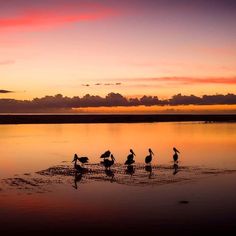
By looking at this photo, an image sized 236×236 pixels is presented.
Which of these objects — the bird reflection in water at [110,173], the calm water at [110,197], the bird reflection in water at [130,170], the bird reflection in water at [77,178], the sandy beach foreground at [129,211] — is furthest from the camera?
the bird reflection in water at [130,170]

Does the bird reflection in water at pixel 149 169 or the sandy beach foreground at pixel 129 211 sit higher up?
the sandy beach foreground at pixel 129 211

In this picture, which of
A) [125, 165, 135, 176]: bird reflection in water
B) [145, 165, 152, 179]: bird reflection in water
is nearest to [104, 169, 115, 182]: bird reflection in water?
[125, 165, 135, 176]: bird reflection in water

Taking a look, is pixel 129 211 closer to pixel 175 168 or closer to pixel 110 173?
pixel 110 173

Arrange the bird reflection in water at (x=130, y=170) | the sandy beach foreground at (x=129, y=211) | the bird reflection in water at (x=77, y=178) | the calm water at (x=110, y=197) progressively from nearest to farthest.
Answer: the sandy beach foreground at (x=129, y=211) → the calm water at (x=110, y=197) → the bird reflection in water at (x=77, y=178) → the bird reflection in water at (x=130, y=170)

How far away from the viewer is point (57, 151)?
95.8 ft

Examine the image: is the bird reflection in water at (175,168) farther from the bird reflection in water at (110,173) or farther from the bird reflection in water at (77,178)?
the bird reflection in water at (77,178)

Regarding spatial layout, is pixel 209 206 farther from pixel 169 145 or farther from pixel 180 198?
pixel 169 145

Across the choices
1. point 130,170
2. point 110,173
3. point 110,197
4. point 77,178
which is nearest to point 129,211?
point 110,197

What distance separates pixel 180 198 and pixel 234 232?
367 centimetres

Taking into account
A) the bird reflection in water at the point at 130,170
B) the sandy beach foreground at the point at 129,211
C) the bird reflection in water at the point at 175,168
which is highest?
the sandy beach foreground at the point at 129,211

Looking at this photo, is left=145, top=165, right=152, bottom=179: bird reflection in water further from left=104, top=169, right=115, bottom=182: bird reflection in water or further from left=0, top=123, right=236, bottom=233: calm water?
left=104, top=169, right=115, bottom=182: bird reflection in water

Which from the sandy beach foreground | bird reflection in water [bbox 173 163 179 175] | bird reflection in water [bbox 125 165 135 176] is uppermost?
the sandy beach foreground

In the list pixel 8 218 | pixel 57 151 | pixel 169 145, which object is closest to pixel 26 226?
pixel 8 218

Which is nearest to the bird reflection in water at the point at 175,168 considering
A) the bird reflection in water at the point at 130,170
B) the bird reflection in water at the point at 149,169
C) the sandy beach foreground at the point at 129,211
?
the bird reflection in water at the point at 149,169
